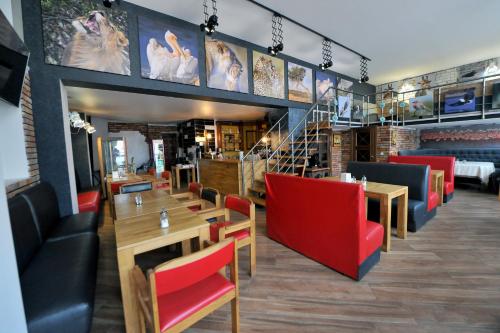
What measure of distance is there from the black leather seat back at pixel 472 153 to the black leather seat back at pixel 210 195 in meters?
6.21

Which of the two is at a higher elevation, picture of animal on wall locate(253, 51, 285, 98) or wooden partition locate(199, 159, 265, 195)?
picture of animal on wall locate(253, 51, 285, 98)

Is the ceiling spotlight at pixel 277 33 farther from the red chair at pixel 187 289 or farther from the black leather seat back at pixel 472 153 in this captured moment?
the black leather seat back at pixel 472 153

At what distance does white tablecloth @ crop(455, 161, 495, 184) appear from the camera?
513 centimetres

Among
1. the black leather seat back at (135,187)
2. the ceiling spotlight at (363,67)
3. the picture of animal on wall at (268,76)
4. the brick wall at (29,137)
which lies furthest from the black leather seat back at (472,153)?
the brick wall at (29,137)

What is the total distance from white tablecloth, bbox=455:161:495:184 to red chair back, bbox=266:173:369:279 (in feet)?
18.4

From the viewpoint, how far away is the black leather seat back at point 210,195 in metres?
2.57

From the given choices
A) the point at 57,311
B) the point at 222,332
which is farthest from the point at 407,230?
the point at 57,311

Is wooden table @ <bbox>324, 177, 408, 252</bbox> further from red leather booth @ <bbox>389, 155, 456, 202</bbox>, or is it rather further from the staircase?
red leather booth @ <bbox>389, 155, 456, 202</bbox>

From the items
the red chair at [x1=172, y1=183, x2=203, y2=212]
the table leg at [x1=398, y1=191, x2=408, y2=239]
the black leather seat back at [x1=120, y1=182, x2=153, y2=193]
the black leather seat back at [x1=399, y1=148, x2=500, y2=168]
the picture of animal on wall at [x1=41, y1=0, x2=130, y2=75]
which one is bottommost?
the table leg at [x1=398, y1=191, x2=408, y2=239]

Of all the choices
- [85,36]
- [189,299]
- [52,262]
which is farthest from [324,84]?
[52,262]

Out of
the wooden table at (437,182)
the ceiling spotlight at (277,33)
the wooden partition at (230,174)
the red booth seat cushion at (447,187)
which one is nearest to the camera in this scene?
the wooden table at (437,182)

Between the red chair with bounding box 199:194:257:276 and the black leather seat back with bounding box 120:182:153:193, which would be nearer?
the red chair with bounding box 199:194:257:276

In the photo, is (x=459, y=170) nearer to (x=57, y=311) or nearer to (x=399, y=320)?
(x=399, y=320)

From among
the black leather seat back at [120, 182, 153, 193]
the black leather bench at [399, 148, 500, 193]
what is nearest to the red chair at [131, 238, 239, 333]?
the black leather seat back at [120, 182, 153, 193]
